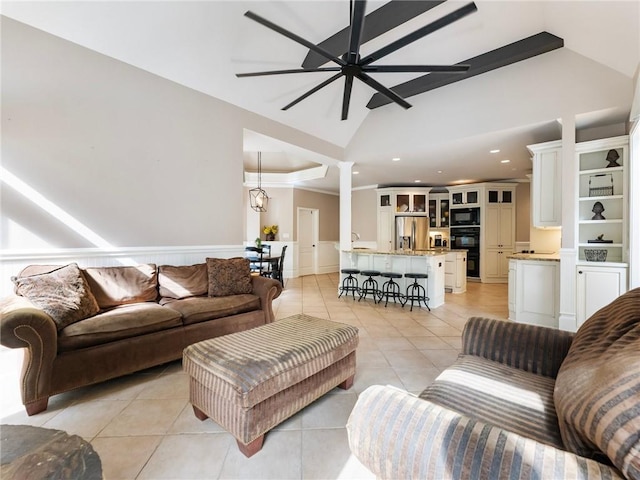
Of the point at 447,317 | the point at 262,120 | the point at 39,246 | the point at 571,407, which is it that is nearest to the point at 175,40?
the point at 262,120

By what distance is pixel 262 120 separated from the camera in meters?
4.44

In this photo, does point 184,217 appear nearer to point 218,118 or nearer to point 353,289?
point 218,118

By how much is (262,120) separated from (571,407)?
15.3 ft

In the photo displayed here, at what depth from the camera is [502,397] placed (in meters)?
1.24

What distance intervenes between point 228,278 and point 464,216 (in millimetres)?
6705

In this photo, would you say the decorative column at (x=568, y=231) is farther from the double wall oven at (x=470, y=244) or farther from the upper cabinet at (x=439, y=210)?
the upper cabinet at (x=439, y=210)

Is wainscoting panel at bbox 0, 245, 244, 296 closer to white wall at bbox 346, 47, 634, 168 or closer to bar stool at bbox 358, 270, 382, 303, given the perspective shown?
bar stool at bbox 358, 270, 382, 303

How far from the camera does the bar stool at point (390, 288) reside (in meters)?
5.02

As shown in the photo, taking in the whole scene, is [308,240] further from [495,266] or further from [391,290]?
[495,266]

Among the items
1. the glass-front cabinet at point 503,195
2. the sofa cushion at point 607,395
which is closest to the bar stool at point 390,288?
the sofa cushion at point 607,395

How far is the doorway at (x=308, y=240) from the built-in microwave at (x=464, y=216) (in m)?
3.97

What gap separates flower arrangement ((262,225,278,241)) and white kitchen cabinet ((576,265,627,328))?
6.36m

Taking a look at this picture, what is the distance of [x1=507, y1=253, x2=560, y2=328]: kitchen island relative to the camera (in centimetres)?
369

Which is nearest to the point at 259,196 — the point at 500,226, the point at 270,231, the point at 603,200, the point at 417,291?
the point at 270,231
